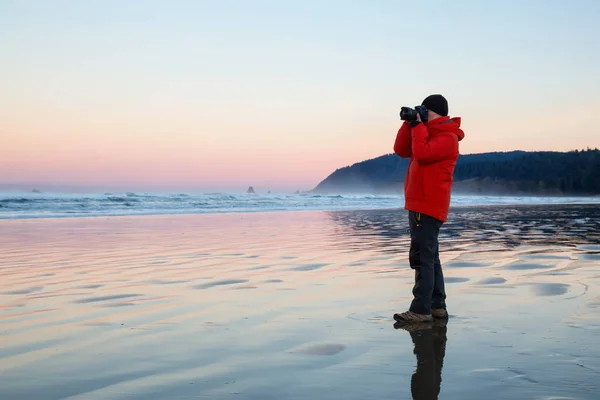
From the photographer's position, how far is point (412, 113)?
422 cm

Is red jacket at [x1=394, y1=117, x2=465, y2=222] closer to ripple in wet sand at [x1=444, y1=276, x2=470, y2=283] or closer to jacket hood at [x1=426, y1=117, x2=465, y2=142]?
jacket hood at [x1=426, y1=117, x2=465, y2=142]

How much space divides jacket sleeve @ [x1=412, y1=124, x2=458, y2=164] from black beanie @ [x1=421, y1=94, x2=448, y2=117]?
8.1 inches

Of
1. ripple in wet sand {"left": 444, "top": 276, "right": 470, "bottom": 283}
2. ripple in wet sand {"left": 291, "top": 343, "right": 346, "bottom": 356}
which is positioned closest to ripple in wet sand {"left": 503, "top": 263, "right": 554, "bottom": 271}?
ripple in wet sand {"left": 444, "top": 276, "right": 470, "bottom": 283}

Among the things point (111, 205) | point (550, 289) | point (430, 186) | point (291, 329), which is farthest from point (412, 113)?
point (111, 205)

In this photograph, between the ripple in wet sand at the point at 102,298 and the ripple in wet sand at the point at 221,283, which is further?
the ripple in wet sand at the point at 221,283

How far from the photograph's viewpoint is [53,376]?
2.75m

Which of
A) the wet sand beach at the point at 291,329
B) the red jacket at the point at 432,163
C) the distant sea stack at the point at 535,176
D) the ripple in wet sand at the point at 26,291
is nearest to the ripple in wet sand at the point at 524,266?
the wet sand beach at the point at 291,329

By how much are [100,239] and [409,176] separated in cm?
765

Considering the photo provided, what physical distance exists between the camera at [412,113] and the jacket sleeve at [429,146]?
8cm

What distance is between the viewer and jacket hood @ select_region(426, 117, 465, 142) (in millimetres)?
4281

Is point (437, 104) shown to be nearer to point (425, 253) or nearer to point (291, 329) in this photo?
point (425, 253)

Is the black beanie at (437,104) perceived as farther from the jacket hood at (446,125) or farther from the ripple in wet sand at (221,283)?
the ripple in wet sand at (221,283)

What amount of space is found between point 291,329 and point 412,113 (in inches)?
69.7

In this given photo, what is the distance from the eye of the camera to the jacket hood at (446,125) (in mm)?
4281
